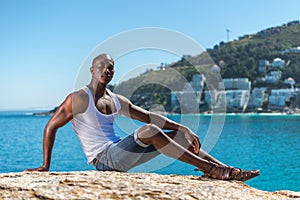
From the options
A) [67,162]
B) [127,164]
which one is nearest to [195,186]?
[127,164]

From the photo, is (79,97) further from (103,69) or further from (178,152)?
(178,152)

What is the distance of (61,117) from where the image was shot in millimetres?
3652

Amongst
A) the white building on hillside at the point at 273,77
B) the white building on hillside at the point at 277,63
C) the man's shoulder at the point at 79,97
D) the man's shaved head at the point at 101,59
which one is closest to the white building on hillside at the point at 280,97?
the white building on hillside at the point at 273,77

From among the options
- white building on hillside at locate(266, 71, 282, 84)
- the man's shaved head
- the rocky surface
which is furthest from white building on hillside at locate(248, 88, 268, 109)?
the rocky surface

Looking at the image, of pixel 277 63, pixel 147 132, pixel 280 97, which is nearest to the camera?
pixel 147 132

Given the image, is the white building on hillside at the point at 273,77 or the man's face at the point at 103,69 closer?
the man's face at the point at 103,69

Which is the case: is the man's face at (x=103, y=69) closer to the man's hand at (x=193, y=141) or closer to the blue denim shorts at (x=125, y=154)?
the blue denim shorts at (x=125, y=154)

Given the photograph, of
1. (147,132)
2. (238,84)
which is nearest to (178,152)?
(147,132)

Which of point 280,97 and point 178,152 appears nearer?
point 178,152

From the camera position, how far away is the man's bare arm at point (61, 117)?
360 centimetres

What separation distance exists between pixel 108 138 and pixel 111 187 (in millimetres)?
830

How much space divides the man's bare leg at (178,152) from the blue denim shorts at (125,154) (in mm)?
112

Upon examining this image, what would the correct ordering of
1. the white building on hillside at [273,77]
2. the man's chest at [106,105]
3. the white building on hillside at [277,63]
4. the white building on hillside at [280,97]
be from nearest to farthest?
the man's chest at [106,105] → the white building on hillside at [280,97] → the white building on hillside at [273,77] → the white building on hillside at [277,63]

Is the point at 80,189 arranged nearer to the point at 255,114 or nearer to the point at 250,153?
the point at 250,153
